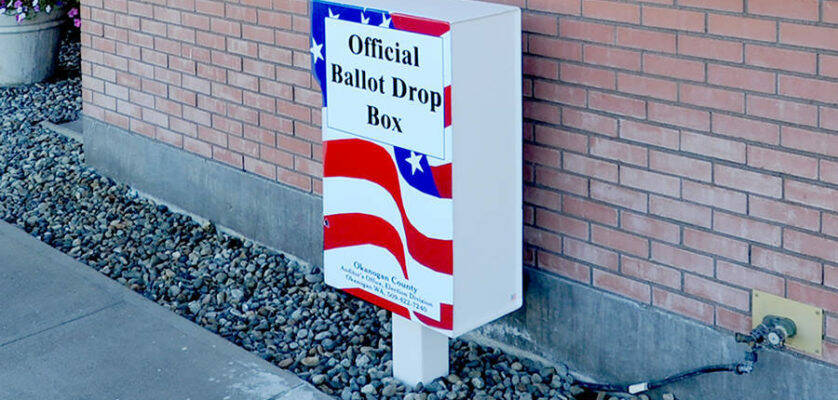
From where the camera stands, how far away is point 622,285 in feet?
13.8

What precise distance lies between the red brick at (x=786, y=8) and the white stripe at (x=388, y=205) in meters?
1.10

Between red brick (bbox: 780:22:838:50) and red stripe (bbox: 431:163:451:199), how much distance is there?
107 cm

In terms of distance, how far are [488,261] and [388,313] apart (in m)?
1.00

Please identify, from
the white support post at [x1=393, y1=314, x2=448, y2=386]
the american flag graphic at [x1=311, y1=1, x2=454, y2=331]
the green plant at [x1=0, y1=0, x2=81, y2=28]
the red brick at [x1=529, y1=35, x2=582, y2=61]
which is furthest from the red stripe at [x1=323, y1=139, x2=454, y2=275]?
the green plant at [x1=0, y1=0, x2=81, y2=28]

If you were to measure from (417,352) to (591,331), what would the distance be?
61 centimetres

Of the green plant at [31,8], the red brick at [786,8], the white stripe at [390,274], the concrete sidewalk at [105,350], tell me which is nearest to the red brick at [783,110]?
the red brick at [786,8]

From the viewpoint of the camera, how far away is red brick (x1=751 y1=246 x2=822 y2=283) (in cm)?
363

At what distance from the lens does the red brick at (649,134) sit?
3.92m

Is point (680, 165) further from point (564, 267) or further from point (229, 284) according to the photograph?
point (229, 284)

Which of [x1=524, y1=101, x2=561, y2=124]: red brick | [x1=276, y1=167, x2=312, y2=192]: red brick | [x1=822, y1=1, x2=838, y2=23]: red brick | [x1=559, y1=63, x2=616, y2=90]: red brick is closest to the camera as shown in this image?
[x1=822, y1=1, x2=838, y2=23]: red brick

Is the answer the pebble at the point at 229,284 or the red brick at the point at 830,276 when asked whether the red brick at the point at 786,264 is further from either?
the pebble at the point at 229,284

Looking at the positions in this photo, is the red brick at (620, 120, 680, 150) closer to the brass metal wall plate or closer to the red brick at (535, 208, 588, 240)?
the red brick at (535, 208, 588, 240)

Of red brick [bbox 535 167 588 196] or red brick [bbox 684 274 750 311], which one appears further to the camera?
red brick [bbox 535 167 588 196]

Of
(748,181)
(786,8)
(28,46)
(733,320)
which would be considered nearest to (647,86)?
(748,181)
